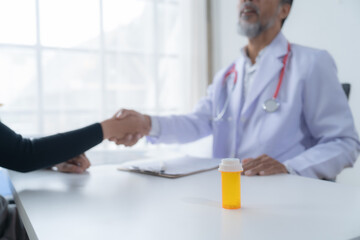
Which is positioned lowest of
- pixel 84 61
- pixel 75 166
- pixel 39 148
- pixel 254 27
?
pixel 75 166

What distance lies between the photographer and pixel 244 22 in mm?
1619

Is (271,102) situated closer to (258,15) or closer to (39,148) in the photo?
(258,15)

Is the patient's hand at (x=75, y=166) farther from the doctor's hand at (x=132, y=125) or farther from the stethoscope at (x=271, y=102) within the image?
the stethoscope at (x=271, y=102)

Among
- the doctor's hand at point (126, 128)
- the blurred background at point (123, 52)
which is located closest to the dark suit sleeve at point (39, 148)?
the doctor's hand at point (126, 128)

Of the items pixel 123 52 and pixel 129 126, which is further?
pixel 123 52

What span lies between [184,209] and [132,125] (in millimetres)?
882

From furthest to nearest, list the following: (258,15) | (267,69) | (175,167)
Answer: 1. (258,15)
2. (267,69)
3. (175,167)

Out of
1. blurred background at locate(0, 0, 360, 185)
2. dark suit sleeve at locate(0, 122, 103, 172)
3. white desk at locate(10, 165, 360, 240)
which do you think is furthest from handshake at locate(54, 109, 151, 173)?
blurred background at locate(0, 0, 360, 185)

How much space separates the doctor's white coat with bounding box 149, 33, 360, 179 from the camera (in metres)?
1.23

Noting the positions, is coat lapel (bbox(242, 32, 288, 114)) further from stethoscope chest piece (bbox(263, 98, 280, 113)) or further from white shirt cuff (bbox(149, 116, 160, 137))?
white shirt cuff (bbox(149, 116, 160, 137))

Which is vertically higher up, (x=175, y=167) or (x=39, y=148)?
(x=39, y=148)

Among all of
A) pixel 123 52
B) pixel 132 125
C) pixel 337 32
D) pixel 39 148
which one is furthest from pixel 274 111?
pixel 123 52

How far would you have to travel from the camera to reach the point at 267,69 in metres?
1.48

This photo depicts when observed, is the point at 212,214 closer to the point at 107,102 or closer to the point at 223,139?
the point at 223,139
